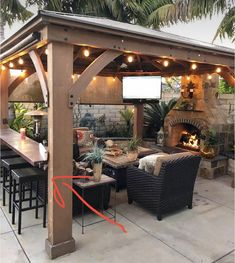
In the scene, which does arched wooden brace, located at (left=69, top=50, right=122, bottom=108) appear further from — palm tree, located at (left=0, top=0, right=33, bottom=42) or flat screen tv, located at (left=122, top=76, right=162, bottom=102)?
palm tree, located at (left=0, top=0, right=33, bottom=42)

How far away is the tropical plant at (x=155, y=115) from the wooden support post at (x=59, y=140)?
555cm

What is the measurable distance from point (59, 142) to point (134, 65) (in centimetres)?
434

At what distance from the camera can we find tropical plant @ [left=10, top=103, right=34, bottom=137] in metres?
6.80

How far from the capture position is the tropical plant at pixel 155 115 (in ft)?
26.3

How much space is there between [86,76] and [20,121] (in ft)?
15.5

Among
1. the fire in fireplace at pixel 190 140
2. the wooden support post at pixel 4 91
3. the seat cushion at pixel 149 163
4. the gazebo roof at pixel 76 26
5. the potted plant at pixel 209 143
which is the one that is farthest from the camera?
the fire in fireplace at pixel 190 140

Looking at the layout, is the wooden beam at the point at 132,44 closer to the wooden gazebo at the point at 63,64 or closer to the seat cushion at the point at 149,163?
the wooden gazebo at the point at 63,64

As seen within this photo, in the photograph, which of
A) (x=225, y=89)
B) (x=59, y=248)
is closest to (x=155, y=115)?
(x=225, y=89)

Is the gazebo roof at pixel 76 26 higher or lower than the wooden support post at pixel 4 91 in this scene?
higher

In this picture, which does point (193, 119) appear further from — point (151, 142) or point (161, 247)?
point (161, 247)

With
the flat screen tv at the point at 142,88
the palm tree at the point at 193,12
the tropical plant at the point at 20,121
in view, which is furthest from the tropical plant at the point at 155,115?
the tropical plant at the point at 20,121

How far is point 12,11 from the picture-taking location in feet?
22.7

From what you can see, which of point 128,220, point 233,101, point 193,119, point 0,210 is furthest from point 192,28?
point 0,210

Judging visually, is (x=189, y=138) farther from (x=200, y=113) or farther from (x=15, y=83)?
(x=15, y=83)
